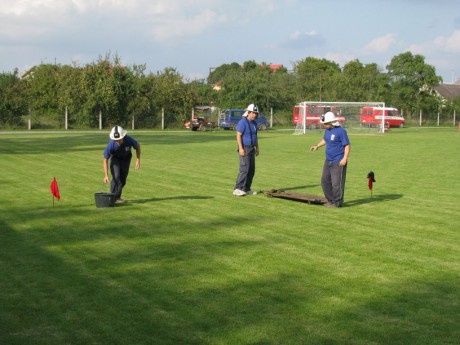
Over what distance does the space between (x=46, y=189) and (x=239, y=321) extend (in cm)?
1062

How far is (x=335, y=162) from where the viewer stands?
13.2 m

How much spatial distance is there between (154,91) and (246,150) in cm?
4980

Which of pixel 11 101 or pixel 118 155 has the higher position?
pixel 11 101

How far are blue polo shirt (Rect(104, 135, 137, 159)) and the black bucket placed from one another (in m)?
0.72

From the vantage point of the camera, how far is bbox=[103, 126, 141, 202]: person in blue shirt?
12711 mm

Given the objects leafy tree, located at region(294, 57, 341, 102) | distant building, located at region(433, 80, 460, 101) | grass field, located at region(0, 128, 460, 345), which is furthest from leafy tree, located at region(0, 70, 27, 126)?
distant building, located at region(433, 80, 460, 101)

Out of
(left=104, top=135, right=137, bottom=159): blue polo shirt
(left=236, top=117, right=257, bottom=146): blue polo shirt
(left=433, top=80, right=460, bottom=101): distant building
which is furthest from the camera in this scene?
(left=433, top=80, right=460, bottom=101): distant building

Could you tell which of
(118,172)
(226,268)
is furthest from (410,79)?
(226,268)

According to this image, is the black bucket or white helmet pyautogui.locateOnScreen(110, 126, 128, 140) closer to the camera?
white helmet pyautogui.locateOnScreen(110, 126, 128, 140)

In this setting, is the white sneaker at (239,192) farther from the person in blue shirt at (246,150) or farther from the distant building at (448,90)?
the distant building at (448,90)

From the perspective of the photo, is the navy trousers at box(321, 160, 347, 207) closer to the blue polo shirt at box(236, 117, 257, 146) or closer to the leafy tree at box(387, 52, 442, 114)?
the blue polo shirt at box(236, 117, 257, 146)

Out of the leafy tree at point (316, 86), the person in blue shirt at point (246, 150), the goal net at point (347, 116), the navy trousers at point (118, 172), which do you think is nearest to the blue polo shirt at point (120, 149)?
the navy trousers at point (118, 172)

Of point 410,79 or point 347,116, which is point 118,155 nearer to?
point 347,116

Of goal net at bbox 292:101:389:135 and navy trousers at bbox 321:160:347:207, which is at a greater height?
goal net at bbox 292:101:389:135
